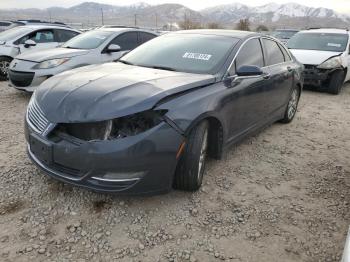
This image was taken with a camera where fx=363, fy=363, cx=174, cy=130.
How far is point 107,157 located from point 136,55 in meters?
2.08

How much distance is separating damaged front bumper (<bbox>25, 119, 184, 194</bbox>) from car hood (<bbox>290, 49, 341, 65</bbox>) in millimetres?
6893

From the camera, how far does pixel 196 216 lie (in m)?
3.26

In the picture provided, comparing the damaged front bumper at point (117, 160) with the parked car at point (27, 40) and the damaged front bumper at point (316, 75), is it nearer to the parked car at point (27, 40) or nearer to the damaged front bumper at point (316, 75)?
the parked car at point (27, 40)

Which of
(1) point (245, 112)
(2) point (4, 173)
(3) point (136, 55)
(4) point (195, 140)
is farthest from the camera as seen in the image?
(3) point (136, 55)

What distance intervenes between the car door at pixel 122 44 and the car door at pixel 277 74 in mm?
3445

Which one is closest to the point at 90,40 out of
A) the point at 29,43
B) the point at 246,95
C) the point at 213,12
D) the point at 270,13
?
the point at 29,43

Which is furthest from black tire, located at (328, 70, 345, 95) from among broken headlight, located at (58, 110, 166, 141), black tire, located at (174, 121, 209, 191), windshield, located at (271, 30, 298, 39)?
windshield, located at (271, 30, 298, 39)

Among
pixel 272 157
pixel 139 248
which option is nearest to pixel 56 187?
pixel 139 248

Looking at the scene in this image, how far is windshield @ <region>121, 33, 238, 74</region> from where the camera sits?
4.00 m

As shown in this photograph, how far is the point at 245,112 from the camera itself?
4.28 meters

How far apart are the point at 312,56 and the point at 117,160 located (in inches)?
301

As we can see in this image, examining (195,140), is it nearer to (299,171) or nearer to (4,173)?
(299,171)

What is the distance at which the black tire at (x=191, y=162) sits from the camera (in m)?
3.28

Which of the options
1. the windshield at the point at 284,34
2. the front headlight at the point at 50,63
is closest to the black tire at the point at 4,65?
the front headlight at the point at 50,63
